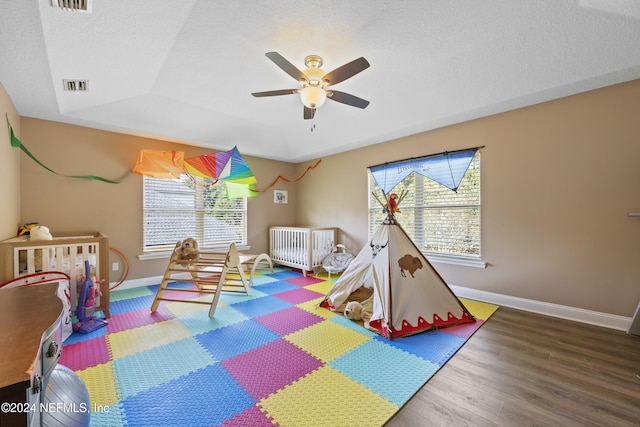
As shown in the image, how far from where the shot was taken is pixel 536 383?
5.85 ft

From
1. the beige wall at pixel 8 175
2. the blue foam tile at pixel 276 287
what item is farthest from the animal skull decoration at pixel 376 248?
the beige wall at pixel 8 175

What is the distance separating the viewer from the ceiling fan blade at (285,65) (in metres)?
1.96

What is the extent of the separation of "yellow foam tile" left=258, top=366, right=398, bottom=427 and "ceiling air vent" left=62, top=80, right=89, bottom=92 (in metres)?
3.39

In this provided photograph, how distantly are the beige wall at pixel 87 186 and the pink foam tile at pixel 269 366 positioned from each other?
2.98m

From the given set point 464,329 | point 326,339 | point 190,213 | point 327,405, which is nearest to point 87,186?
point 190,213

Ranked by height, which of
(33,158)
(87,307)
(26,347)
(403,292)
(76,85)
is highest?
(76,85)

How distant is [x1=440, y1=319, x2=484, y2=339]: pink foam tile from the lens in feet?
8.16

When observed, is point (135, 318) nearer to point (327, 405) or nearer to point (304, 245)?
point (327, 405)

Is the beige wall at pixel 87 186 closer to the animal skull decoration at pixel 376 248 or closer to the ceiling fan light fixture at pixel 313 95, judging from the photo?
the ceiling fan light fixture at pixel 313 95

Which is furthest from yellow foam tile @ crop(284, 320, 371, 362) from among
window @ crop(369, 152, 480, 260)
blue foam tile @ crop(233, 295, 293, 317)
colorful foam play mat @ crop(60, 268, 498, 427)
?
window @ crop(369, 152, 480, 260)

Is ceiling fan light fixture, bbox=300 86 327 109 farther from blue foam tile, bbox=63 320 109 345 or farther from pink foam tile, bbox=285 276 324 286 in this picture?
blue foam tile, bbox=63 320 109 345

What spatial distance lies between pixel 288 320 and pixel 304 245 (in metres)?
1.99

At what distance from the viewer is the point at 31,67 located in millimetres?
2289

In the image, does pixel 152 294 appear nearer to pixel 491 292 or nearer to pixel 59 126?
pixel 59 126
